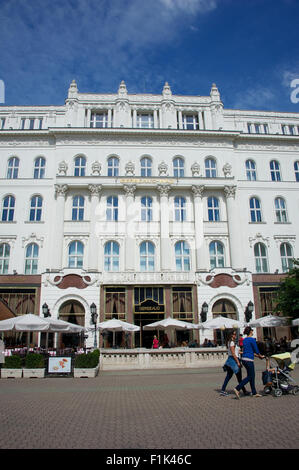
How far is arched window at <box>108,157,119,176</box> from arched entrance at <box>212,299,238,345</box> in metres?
17.1

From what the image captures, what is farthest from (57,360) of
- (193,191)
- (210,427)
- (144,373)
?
(193,191)

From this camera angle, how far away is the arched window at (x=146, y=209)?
3621 cm

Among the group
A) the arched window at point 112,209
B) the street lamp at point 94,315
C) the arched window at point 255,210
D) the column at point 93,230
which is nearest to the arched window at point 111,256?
the column at point 93,230

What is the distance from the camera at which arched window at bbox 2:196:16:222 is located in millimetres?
36188

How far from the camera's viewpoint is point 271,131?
135ft

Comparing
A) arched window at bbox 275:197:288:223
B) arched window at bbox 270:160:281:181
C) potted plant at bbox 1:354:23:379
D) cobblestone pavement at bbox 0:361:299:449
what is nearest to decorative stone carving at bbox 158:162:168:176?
arched window at bbox 270:160:281:181

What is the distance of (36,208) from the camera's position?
36.4m

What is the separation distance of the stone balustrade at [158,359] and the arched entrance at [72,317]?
414 inches

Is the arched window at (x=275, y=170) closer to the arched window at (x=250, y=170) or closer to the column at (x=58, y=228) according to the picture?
the arched window at (x=250, y=170)

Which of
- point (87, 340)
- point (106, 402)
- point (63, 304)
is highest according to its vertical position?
point (63, 304)

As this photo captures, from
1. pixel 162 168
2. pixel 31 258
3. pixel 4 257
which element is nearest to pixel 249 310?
pixel 162 168

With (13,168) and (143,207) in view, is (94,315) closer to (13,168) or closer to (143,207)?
(143,207)

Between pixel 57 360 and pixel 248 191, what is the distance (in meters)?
27.7
